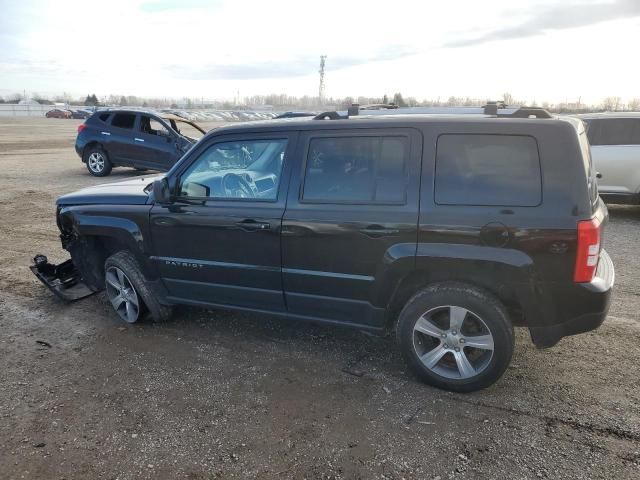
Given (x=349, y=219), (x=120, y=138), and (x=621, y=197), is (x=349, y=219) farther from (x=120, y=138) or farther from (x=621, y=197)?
(x=120, y=138)

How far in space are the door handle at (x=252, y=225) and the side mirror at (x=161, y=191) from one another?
0.70 m

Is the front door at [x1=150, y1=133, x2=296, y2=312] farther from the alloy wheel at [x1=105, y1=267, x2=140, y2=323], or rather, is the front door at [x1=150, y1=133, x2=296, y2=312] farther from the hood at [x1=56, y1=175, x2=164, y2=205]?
the alloy wheel at [x1=105, y1=267, x2=140, y2=323]

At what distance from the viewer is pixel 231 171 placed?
4031 mm

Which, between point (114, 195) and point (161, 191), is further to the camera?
point (114, 195)

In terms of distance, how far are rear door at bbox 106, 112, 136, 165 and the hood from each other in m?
8.56

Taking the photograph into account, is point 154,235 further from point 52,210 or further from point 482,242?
point 52,210

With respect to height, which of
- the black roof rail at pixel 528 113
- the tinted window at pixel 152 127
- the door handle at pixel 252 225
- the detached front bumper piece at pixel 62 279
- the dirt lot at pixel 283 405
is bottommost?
the dirt lot at pixel 283 405

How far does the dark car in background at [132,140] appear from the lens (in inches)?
487

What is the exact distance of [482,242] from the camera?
3.09 m

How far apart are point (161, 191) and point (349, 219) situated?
161cm

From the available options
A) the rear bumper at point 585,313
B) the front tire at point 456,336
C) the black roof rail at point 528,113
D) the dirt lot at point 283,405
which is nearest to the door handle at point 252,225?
the dirt lot at point 283,405

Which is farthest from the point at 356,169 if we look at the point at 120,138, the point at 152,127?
the point at 120,138

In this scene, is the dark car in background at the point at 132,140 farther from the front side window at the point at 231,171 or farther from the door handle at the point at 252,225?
the door handle at the point at 252,225

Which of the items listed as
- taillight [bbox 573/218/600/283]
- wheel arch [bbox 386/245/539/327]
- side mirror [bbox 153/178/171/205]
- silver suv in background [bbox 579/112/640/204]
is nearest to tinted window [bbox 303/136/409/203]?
wheel arch [bbox 386/245/539/327]
